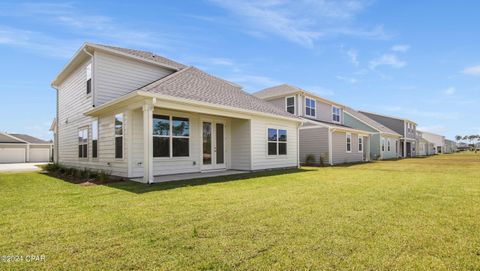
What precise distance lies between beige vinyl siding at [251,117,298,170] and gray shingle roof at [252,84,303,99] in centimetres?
552

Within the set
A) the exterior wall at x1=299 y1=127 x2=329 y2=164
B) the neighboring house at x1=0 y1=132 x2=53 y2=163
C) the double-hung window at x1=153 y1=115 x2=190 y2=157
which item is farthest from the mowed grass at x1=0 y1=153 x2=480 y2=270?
the neighboring house at x1=0 y1=132 x2=53 y2=163

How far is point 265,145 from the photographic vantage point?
1302 centimetres

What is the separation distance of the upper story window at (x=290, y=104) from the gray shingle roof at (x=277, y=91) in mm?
576

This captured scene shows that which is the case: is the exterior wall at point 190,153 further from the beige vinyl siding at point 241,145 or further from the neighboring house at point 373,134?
the neighboring house at point 373,134

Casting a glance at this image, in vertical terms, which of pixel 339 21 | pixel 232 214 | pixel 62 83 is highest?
pixel 339 21

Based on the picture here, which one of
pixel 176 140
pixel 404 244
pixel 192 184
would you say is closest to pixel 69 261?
pixel 404 244

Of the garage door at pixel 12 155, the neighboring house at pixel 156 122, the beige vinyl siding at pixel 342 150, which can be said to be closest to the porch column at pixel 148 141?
the neighboring house at pixel 156 122

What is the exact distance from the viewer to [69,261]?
2.71 meters

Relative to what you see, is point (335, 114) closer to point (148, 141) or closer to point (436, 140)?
point (148, 141)

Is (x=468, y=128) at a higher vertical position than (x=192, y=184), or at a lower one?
higher

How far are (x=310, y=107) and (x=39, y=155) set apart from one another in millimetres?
34870

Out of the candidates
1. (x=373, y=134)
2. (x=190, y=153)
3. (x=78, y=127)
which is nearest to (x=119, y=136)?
(x=190, y=153)

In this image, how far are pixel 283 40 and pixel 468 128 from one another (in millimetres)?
126692

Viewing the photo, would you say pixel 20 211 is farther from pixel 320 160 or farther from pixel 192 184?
pixel 320 160
